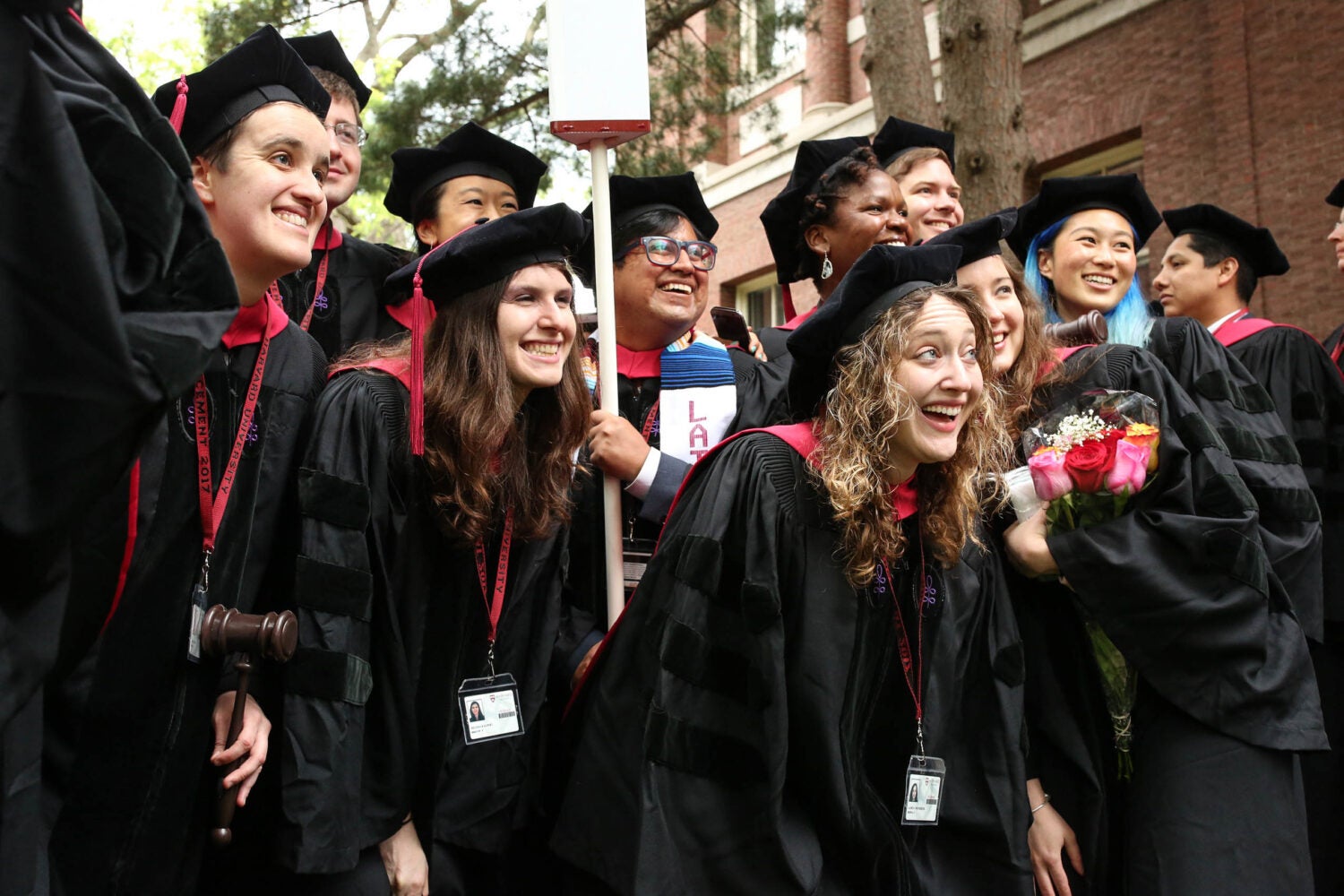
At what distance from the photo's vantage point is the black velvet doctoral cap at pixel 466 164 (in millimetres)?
4777

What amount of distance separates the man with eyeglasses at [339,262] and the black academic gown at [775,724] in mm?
1723

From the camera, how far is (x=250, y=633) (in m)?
2.64

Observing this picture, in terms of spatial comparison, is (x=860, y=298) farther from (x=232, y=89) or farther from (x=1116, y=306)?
(x=232, y=89)

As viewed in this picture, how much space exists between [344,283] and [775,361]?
1674 mm

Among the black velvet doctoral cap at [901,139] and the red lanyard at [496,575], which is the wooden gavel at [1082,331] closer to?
the black velvet doctoral cap at [901,139]

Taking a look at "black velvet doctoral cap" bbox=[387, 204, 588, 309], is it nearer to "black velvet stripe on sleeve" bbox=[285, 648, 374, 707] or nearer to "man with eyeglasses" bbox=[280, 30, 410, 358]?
"man with eyeglasses" bbox=[280, 30, 410, 358]

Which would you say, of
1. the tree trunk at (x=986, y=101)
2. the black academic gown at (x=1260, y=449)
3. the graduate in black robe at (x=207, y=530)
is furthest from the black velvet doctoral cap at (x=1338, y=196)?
the graduate in black robe at (x=207, y=530)

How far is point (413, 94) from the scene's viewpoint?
10.7m

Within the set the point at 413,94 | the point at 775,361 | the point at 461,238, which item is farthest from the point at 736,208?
the point at 461,238

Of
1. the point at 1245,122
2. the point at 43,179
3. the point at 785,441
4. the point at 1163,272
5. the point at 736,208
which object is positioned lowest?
the point at 785,441

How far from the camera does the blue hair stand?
4.35 meters

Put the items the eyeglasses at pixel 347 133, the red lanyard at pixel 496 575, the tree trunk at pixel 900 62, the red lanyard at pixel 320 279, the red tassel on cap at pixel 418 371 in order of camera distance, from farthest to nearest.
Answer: the tree trunk at pixel 900 62 → the eyeglasses at pixel 347 133 → the red lanyard at pixel 320 279 → the red lanyard at pixel 496 575 → the red tassel on cap at pixel 418 371

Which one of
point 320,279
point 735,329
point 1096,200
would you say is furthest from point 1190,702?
point 320,279

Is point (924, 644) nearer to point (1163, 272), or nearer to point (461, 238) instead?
point (461, 238)
